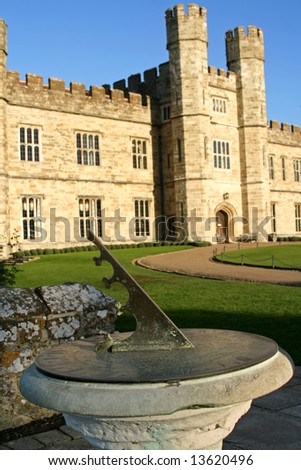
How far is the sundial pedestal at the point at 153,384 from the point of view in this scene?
2594mm

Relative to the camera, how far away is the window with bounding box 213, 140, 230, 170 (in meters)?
31.7

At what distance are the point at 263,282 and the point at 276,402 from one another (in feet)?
32.3

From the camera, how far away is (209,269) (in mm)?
17891

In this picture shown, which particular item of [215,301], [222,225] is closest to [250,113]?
[222,225]

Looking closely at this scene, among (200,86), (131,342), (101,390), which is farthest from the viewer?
(200,86)

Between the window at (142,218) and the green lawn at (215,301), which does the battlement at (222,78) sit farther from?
the green lawn at (215,301)

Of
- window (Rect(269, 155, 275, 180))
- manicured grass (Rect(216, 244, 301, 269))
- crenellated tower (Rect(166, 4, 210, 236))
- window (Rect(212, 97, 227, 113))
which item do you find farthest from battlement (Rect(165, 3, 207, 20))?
manicured grass (Rect(216, 244, 301, 269))

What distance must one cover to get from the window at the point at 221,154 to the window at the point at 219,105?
77.0 inches

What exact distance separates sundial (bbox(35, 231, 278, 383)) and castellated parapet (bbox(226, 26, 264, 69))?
31959 millimetres

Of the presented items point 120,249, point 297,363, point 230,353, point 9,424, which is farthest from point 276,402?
point 120,249

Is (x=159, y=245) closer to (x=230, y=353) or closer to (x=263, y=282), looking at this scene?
(x=263, y=282)

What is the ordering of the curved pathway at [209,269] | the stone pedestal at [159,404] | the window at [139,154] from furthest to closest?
the window at [139,154] < the curved pathway at [209,269] < the stone pedestal at [159,404]

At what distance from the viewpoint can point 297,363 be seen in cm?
627

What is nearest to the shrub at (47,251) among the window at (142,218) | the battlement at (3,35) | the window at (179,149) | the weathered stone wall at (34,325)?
the window at (142,218)
